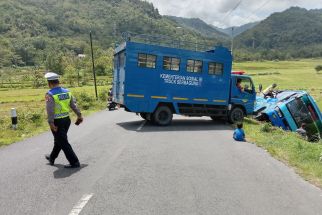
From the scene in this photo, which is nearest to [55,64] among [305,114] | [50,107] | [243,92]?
[243,92]

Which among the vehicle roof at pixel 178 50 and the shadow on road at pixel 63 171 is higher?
the vehicle roof at pixel 178 50

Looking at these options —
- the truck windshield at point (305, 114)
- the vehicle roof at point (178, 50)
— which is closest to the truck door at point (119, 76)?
the vehicle roof at point (178, 50)

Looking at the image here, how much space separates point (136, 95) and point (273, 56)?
14199 cm

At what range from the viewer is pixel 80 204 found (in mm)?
5457

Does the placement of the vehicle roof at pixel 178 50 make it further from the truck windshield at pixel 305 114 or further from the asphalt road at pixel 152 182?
the asphalt road at pixel 152 182

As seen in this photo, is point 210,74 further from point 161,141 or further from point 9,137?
point 9,137

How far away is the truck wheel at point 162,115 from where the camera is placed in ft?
53.9

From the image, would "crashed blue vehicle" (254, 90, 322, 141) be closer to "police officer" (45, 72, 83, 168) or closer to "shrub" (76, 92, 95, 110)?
"shrub" (76, 92, 95, 110)

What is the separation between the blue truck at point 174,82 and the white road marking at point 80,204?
1009 cm

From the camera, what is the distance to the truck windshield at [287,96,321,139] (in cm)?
1960

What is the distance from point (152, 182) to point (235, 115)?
12.4 meters

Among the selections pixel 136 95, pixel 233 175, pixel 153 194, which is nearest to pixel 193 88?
pixel 136 95

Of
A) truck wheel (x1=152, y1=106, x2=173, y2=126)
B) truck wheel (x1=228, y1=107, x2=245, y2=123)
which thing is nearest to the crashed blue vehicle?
truck wheel (x1=228, y1=107, x2=245, y2=123)

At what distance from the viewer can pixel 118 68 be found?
56.5ft
